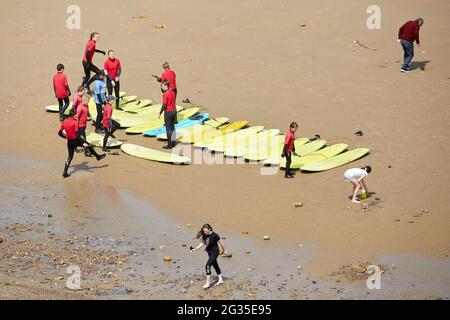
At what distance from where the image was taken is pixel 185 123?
934 inches

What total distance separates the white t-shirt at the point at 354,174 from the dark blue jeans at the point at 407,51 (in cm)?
769

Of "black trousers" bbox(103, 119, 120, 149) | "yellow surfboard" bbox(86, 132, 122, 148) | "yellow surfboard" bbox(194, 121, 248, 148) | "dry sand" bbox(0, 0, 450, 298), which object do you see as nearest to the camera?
"dry sand" bbox(0, 0, 450, 298)

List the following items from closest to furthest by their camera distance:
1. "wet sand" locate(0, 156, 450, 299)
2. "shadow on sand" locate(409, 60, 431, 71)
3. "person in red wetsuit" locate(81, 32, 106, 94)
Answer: "wet sand" locate(0, 156, 450, 299) < "person in red wetsuit" locate(81, 32, 106, 94) < "shadow on sand" locate(409, 60, 431, 71)

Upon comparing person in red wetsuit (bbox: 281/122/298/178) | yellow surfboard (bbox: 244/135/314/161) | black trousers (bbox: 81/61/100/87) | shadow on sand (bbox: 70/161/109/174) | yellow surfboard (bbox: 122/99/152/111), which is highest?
black trousers (bbox: 81/61/100/87)

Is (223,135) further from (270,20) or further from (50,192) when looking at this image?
(270,20)

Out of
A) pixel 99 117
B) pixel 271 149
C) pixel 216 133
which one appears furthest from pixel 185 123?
pixel 271 149

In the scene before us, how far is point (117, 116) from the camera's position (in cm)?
2459

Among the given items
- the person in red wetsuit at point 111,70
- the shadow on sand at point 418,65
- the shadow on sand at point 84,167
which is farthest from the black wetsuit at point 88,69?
the shadow on sand at point 418,65

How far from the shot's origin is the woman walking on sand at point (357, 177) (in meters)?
18.8

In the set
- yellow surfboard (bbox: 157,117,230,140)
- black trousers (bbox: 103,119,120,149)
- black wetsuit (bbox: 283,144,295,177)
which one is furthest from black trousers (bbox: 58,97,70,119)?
black wetsuit (bbox: 283,144,295,177)

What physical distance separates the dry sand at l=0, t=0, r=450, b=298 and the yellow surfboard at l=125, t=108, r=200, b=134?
310mm

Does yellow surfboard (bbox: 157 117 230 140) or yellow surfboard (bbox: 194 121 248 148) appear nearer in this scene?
yellow surfboard (bbox: 194 121 248 148)

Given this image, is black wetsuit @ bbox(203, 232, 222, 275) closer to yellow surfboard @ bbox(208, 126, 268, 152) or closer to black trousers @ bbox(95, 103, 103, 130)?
yellow surfboard @ bbox(208, 126, 268, 152)

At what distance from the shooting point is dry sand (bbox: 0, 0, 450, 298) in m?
18.5
